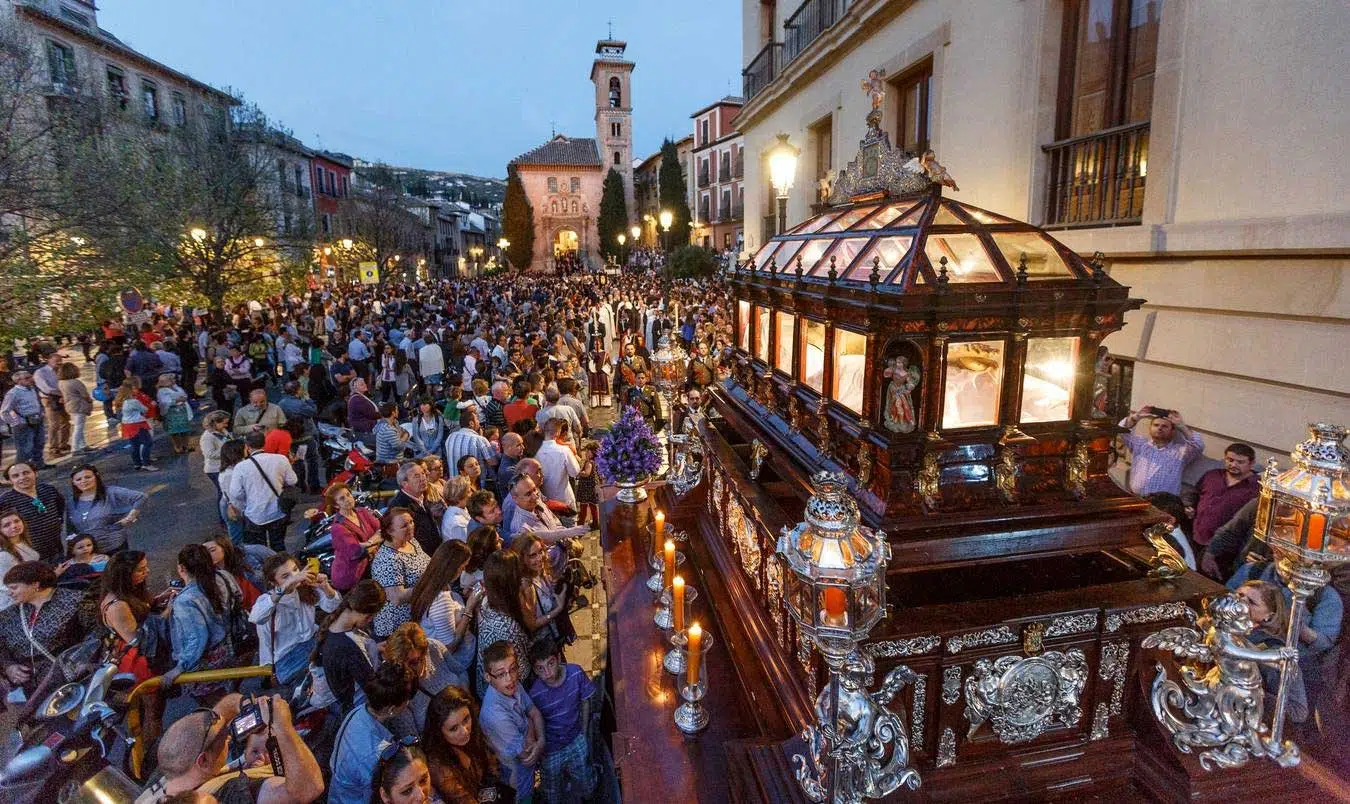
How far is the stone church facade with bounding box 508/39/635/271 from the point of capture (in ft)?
206

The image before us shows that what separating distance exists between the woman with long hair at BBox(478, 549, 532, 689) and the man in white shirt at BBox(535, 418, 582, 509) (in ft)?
8.52

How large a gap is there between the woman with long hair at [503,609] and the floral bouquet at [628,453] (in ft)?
7.28

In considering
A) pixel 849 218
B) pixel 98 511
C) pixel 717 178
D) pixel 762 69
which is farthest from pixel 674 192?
pixel 849 218

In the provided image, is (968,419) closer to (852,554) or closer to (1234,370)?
(852,554)

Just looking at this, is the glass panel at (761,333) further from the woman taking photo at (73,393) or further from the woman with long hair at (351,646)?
the woman taking photo at (73,393)

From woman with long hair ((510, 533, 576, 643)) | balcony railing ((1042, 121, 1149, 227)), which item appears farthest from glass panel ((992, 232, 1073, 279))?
balcony railing ((1042, 121, 1149, 227))

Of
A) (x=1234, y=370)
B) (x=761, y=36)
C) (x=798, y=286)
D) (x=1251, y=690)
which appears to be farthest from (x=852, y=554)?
(x=761, y=36)

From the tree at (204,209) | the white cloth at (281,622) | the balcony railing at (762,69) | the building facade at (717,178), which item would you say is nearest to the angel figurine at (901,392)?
the white cloth at (281,622)

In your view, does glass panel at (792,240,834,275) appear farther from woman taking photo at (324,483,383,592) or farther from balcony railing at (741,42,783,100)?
balcony railing at (741,42,783,100)

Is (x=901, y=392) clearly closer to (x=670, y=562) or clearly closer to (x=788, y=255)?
(x=670, y=562)

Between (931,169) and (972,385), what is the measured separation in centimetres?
155

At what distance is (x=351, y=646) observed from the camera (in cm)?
361

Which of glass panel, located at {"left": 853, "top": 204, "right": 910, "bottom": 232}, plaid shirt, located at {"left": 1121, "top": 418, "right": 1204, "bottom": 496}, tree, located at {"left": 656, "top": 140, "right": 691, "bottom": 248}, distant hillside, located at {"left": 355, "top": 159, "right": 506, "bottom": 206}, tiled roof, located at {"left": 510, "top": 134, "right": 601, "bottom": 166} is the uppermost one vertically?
distant hillside, located at {"left": 355, "top": 159, "right": 506, "bottom": 206}

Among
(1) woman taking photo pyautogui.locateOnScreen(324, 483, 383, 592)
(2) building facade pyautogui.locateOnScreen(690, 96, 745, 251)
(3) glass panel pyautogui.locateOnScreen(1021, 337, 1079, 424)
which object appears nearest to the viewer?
(3) glass panel pyautogui.locateOnScreen(1021, 337, 1079, 424)
